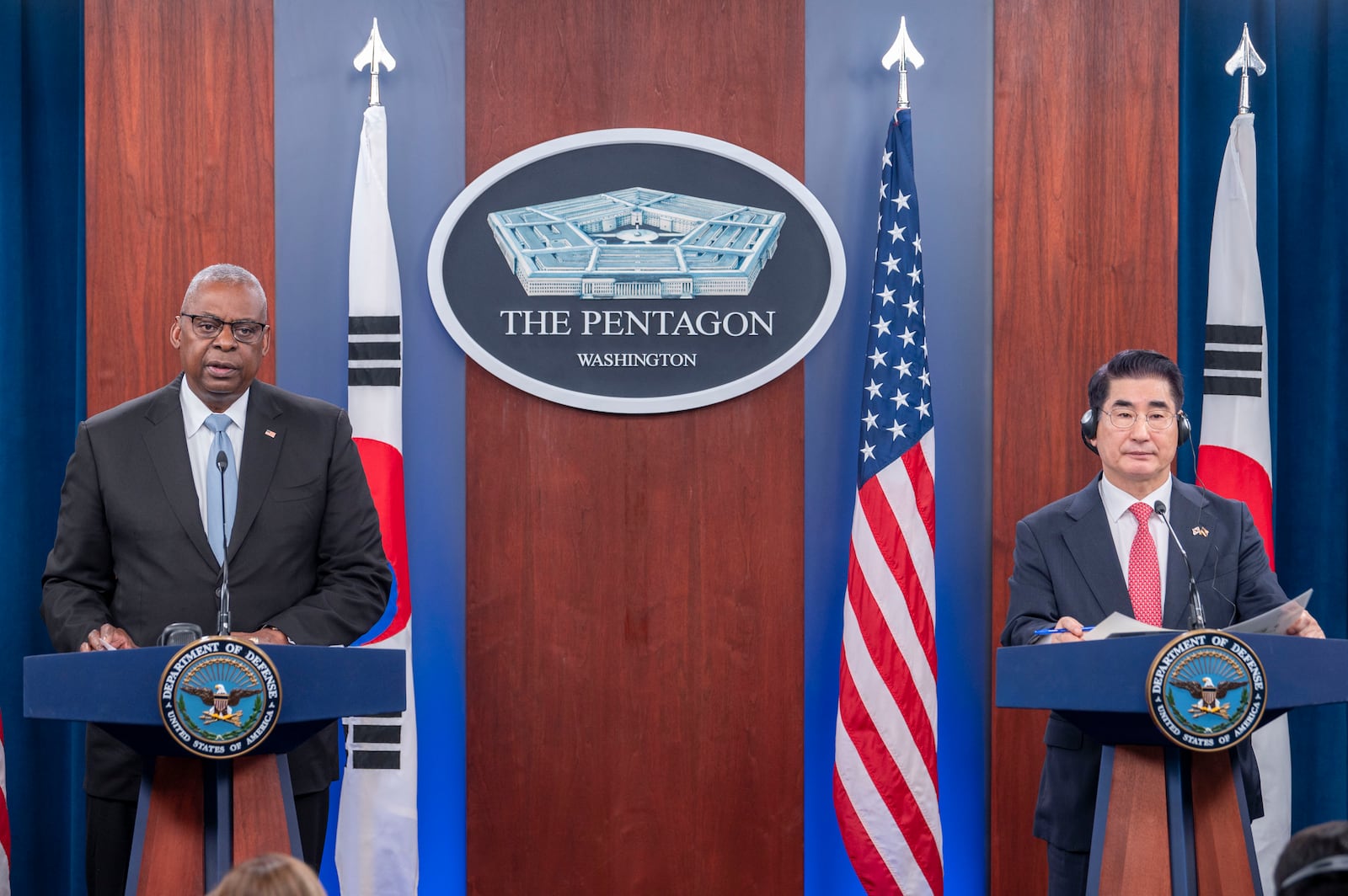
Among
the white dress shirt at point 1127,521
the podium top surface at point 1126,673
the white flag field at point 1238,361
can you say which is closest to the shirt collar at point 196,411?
the podium top surface at point 1126,673

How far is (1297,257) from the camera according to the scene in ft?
13.6

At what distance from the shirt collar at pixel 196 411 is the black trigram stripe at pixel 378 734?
1.27 meters

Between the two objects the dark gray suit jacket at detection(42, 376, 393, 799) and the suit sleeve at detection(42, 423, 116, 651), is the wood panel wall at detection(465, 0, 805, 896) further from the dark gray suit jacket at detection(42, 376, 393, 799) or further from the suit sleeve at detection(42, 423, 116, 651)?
the suit sleeve at detection(42, 423, 116, 651)

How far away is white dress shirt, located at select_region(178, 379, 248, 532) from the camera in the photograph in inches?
109

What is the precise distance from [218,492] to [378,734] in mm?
1242

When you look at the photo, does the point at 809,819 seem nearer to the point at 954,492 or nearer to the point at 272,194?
the point at 954,492

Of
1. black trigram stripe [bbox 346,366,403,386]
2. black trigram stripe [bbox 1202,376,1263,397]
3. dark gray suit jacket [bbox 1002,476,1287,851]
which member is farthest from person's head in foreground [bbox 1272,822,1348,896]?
black trigram stripe [bbox 346,366,403,386]

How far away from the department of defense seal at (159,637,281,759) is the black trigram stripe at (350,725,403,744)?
1.69 m

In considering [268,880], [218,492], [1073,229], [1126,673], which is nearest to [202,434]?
[218,492]

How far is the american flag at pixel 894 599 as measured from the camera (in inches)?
146

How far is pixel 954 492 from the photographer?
4.02 m

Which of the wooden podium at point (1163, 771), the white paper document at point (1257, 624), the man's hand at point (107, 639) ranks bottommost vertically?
the wooden podium at point (1163, 771)

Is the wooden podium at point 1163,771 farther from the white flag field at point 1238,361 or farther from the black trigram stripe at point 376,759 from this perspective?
the black trigram stripe at point 376,759

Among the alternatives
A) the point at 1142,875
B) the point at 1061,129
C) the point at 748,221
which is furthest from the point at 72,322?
the point at 1142,875
